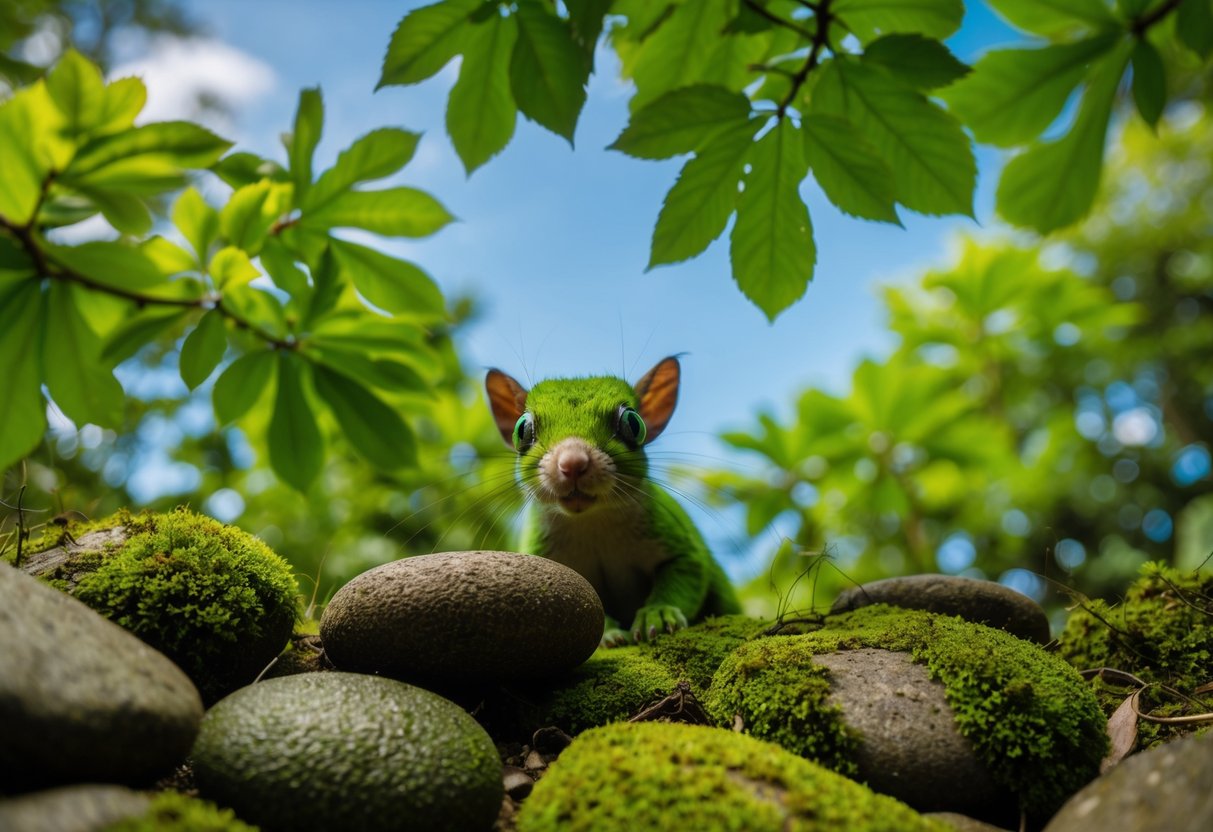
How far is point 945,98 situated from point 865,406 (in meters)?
2.76

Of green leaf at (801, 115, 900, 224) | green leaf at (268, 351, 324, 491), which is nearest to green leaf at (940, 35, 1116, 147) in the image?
green leaf at (801, 115, 900, 224)

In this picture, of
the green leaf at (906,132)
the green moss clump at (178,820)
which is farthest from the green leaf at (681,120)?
the green moss clump at (178,820)

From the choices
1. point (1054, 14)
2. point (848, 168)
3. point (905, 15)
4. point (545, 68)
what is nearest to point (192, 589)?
point (545, 68)

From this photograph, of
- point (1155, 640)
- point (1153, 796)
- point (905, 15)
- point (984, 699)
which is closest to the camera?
point (1153, 796)

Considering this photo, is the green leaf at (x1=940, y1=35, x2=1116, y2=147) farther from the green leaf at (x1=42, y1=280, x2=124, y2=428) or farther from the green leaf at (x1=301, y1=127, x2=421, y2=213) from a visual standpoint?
the green leaf at (x1=42, y1=280, x2=124, y2=428)

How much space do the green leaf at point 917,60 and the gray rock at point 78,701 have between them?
2.01m

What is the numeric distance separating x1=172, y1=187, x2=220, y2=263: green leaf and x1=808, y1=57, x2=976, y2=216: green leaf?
1.71 metres

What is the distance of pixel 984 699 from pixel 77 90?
249 cm

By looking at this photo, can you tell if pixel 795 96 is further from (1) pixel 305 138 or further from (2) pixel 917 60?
(1) pixel 305 138

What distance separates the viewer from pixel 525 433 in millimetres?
2814

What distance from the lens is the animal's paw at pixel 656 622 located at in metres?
2.72

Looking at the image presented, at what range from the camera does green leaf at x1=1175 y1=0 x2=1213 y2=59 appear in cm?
184

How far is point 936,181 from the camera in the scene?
6.18 feet

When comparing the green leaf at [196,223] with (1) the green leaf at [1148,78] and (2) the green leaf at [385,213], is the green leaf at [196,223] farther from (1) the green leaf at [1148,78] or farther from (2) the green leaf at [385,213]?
(1) the green leaf at [1148,78]
